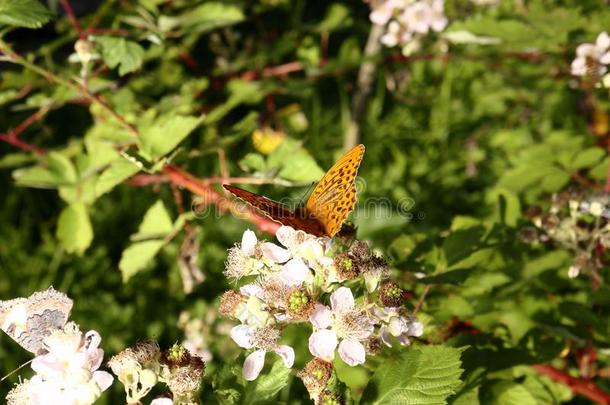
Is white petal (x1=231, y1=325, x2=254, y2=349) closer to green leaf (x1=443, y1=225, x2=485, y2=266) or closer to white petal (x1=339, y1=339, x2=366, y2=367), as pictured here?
white petal (x1=339, y1=339, x2=366, y2=367)

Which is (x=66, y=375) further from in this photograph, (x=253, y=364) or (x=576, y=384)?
(x=576, y=384)

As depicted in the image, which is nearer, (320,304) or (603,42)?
(320,304)

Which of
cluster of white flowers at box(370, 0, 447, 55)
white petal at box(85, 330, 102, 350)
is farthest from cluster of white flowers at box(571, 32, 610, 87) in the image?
white petal at box(85, 330, 102, 350)

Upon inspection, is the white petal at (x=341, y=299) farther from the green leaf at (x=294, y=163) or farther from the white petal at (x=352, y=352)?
the green leaf at (x=294, y=163)

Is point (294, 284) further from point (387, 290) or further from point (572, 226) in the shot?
point (572, 226)

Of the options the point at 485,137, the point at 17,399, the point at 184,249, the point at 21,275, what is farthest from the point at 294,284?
the point at 485,137

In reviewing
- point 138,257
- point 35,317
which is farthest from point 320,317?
point 138,257
